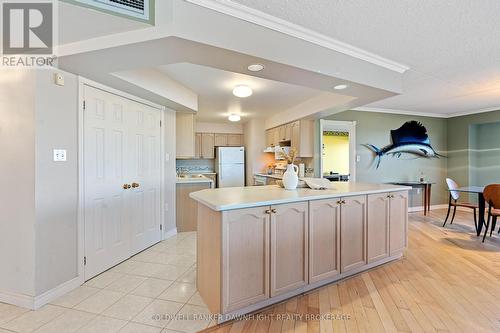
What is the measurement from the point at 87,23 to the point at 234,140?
5656 millimetres

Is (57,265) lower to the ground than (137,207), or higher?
lower

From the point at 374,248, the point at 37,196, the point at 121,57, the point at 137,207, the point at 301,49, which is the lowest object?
the point at 374,248

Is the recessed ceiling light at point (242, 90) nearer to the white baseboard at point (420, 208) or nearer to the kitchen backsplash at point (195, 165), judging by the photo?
the kitchen backsplash at point (195, 165)

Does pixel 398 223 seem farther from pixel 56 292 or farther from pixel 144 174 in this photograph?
pixel 56 292

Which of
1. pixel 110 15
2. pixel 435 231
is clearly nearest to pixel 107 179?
pixel 110 15

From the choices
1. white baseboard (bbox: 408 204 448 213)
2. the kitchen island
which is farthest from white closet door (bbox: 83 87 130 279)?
white baseboard (bbox: 408 204 448 213)

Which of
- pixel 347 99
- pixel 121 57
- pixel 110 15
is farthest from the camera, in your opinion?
pixel 347 99

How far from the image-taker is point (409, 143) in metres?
5.83

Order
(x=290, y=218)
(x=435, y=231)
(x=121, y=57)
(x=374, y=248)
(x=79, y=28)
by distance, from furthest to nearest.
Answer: (x=435, y=231)
(x=374, y=248)
(x=290, y=218)
(x=121, y=57)
(x=79, y=28)

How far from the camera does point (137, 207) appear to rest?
3.26 m

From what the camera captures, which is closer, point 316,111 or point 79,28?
point 79,28

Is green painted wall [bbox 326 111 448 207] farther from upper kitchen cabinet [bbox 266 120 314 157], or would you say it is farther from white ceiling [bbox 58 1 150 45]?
white ceiling [bbox 58 1 150 45]

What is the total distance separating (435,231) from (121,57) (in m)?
5.13

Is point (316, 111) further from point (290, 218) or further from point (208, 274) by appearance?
point (208, 274)
